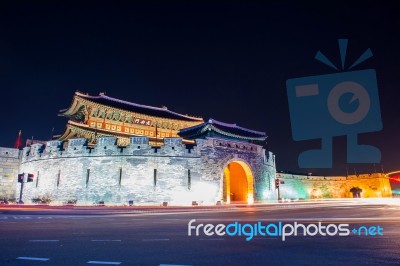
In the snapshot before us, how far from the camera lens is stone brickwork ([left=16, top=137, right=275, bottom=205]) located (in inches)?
725

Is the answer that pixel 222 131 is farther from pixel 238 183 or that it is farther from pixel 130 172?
pixel 130 172

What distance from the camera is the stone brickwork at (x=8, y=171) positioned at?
21578 mm

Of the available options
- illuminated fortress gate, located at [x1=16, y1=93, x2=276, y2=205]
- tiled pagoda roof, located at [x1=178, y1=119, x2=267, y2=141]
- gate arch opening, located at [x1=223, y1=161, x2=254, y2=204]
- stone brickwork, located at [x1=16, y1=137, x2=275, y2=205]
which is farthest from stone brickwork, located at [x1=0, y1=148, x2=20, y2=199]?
gate arch opening, located at [x1=223, y1=161, x2=254, y2=204]

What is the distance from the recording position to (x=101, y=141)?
63.0 feet

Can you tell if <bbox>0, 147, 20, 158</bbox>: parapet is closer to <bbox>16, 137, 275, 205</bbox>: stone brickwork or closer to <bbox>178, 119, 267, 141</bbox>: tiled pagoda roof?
<bbox>16, 137, 275, 205</bbox>: stone brickwork

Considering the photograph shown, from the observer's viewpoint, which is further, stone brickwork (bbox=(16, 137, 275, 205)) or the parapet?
the parapet

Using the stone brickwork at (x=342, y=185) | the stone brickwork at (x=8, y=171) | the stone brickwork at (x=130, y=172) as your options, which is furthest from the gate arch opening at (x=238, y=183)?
the stone brickwork at (x=8, y=171)

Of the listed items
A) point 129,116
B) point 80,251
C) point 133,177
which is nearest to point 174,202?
point 133,177

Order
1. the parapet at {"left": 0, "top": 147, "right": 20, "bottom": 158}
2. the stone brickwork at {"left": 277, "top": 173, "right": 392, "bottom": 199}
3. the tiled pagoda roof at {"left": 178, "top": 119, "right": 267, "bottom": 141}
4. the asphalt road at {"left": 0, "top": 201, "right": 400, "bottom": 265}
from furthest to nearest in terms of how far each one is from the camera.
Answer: the stone brickwork at {"left": 277, "top": 173, "right": 392, "bottom": 199} → the tiled pagoda roof at {"left": 178, "top": 119, "right": 267, "bottom": 141} → the parapet at {"left": 0, "top": 147, "right": 20, "bottom": 158} → the asphalt road at {"left": 0, "top": 201, "right": 400, "bottom": 265}

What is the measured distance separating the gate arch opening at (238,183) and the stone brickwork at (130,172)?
9.44 feet

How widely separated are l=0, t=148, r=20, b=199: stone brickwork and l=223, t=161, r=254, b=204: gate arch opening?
16158mm
